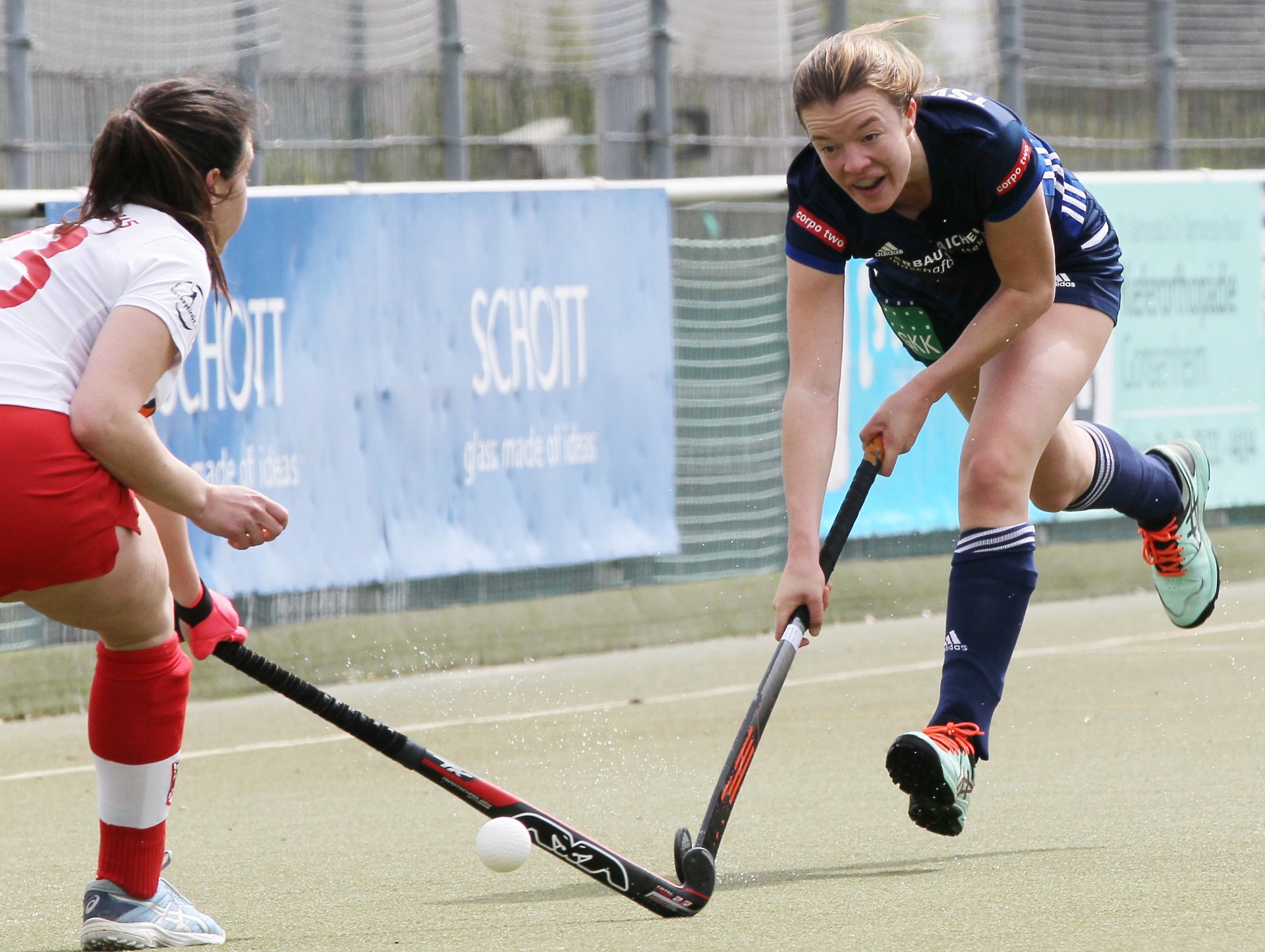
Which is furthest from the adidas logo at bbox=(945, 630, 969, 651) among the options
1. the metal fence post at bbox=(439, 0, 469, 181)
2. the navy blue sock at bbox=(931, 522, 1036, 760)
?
the metal fence post at bbox=(439, 0, 469, 181)

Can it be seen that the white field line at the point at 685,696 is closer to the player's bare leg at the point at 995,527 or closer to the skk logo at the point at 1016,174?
the player's bare leg at the point at 995,527

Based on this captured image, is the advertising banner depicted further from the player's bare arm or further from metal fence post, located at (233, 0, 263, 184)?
the player's bare arm

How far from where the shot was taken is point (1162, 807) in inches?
180

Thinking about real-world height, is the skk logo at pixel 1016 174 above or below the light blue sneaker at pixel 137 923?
above

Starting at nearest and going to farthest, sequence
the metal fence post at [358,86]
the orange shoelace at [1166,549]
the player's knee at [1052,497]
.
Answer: the player's knee at [1052,497], the orange shoelace at [1166,549], the metal fence post at [358,86]

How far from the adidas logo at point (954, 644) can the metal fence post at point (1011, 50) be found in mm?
7069

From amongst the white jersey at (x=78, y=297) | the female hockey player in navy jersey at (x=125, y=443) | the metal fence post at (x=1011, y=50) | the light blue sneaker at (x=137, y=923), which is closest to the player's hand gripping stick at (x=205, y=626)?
the female hockey player in navy jersey at (x=125, y=443)

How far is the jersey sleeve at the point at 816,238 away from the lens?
13.8ft

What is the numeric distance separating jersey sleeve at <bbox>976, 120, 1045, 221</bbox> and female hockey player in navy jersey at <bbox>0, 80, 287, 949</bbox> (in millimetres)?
1474

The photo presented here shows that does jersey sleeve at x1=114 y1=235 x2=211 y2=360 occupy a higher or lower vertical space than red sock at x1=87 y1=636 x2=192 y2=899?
higher

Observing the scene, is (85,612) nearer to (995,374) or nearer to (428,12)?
(995,374)

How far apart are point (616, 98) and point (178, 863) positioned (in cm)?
568

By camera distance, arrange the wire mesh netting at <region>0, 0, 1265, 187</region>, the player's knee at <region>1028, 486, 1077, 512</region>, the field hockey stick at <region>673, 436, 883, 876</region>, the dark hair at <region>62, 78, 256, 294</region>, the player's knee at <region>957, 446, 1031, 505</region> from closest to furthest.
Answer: the dark hair at <region>62, 78, 256, 294</region>, the field hockey stick at <region>673, 436, 883, 876</region>, the player's knee at <region>957, 446, 1031, 505</region>, the player's knee at <region>1028, 486, 1077, 512</region>, the wire mesh netting at <region>0, 0, 1265, 187</region>

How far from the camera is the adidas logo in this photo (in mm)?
4137
